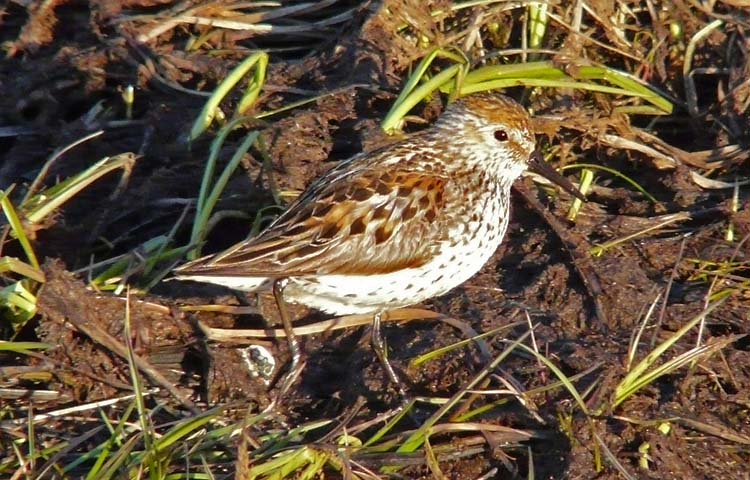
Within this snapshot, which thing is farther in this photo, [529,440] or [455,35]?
[455,35]

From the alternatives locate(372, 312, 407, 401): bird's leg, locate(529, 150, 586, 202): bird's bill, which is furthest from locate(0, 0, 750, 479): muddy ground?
locate(529, 150, 586, 202): bird's bill

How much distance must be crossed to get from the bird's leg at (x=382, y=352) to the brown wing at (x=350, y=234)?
1.00 ft

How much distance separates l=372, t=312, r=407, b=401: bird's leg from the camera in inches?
222

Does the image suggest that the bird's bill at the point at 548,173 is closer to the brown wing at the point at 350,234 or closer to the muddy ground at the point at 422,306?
the muddy ground at the point at 422,306

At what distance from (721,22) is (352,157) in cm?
228

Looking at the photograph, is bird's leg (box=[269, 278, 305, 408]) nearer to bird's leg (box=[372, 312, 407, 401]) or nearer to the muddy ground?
the muddy ground

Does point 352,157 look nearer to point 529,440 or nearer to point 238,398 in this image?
point 238,398

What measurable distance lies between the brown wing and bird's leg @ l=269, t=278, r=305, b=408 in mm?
110

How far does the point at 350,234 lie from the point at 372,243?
0.10 m

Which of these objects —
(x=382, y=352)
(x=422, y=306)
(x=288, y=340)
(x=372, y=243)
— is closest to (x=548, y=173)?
(x=422, y=306)

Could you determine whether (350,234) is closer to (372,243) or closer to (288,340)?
(372,243)

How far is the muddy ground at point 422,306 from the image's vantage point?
18.0 ft

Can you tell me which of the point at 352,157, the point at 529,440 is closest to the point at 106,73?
the point at 352,157

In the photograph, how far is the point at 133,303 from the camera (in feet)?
19.8
